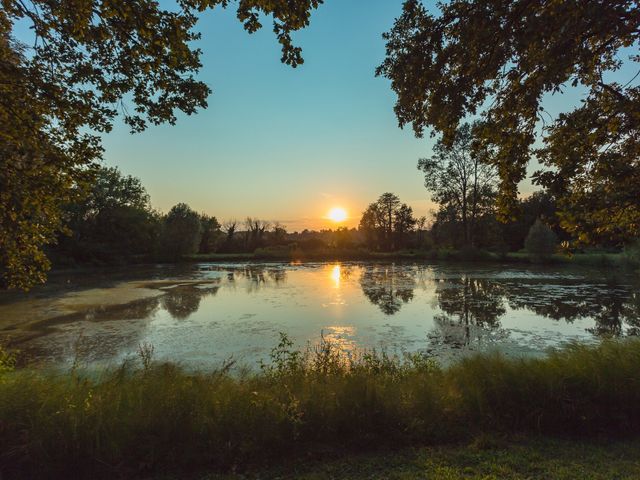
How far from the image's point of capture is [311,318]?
1166 cm

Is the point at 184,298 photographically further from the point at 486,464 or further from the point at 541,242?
the point at 541,242

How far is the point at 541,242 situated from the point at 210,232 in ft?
143

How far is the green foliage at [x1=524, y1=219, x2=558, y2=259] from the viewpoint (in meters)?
30.4

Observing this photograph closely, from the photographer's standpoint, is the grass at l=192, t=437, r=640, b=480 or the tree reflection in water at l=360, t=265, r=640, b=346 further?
the tree reflection in water at l=360, t=265, r=640, b=346

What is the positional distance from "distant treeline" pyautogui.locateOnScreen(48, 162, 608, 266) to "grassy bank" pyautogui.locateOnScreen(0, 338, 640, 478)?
28344 mm

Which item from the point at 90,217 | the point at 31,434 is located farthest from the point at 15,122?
the point at 90,217

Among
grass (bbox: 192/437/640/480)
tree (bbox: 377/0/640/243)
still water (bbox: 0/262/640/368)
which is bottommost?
still water (bbox: 0/262/640/368)

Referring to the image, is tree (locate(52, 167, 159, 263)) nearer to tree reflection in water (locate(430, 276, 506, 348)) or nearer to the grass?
tree reflection in water (locate(430, 276, 506, 348))

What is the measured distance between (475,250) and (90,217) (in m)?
40.1

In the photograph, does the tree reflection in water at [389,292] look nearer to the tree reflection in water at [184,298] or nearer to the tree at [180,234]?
the tree reflection in water at [184,298]

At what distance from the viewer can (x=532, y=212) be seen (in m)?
45.8

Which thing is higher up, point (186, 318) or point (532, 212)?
point (532, 212)

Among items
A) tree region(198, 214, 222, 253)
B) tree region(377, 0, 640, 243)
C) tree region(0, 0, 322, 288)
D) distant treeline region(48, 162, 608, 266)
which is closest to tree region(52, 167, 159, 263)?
distant treeline region(48, 162, 608, 266)

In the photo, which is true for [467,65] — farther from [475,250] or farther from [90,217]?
[90,217]
